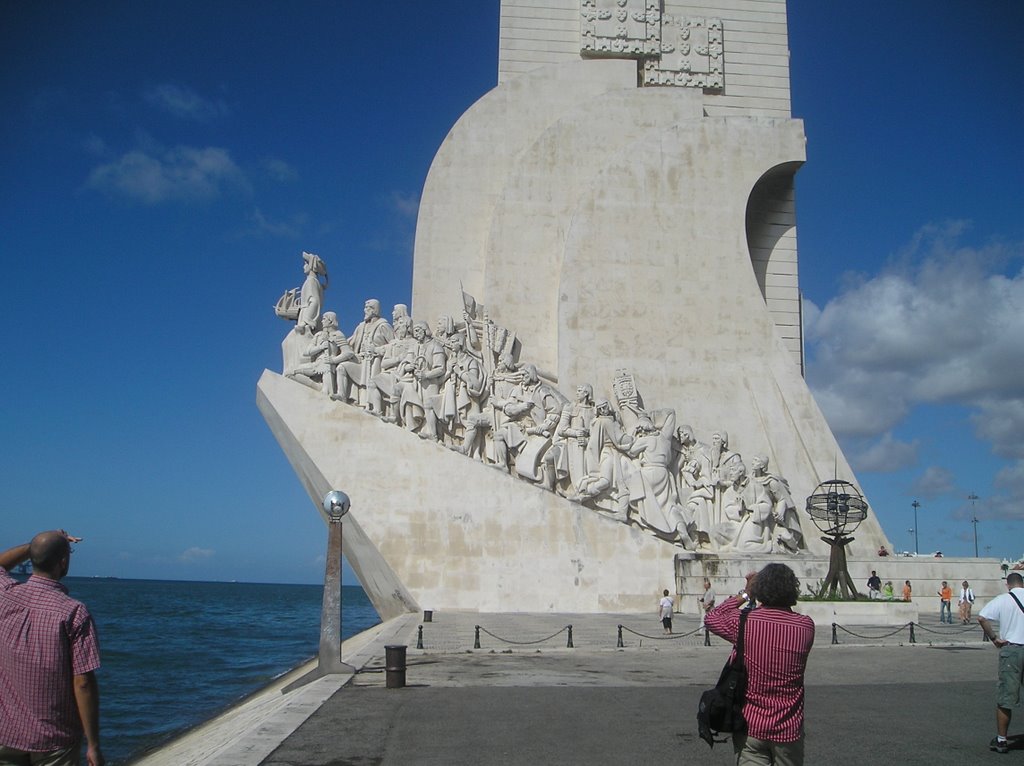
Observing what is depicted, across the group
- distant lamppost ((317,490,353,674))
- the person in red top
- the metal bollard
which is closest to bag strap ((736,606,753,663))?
the person in red top

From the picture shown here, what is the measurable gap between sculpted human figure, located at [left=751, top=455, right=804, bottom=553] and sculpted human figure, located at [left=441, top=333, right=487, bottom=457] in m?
4.13

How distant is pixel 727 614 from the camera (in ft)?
9.22

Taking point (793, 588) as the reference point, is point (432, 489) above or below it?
above

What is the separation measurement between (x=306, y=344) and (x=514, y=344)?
4058 millimetres

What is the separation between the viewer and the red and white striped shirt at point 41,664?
97.0 inches

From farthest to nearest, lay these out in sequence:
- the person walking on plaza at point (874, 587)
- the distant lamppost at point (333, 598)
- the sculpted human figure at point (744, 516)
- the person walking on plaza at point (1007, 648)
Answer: the sculpted human figure at point (744, 516) < the person walking on plaza at point (874, 587) < the distant lamppost at point (333, 598) < the person walking on plaza at point (1007, 648)

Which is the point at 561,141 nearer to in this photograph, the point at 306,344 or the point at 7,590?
the point at 306,344

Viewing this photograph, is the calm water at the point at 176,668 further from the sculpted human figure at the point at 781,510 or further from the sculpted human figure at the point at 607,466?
the sculpted human figure at the point at 781,510

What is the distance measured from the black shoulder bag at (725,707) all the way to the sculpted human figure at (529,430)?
10.6 meters

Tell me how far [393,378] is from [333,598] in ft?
21.6

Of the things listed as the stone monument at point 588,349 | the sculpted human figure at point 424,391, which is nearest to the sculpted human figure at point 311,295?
the stone monument at point 588,349

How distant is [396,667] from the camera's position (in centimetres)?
596

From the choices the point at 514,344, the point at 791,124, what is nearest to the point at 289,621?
the point at 514,344

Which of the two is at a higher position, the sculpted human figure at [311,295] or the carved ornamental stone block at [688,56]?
the carved ornamental stone block at [688,56]
